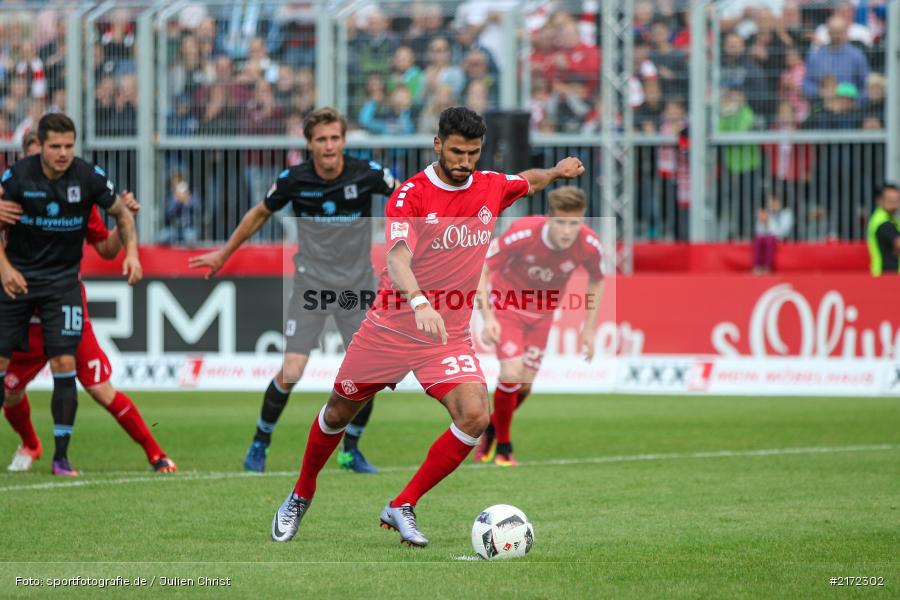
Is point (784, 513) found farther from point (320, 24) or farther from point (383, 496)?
point (320, 24)

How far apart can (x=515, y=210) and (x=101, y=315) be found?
562 centimetres

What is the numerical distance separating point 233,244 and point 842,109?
11642 mm

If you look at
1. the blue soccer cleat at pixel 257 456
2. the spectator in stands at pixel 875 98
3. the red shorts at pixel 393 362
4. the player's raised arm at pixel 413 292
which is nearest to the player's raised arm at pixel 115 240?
the blue soccer cleat at pixel 257 456

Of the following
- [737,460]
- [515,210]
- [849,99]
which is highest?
[849,99]

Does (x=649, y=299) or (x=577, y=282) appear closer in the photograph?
(x=649, y=299)

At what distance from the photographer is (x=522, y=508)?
880 centimetres

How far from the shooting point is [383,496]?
936 cm

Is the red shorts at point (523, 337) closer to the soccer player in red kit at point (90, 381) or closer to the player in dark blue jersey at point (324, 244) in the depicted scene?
the player in dark blue jersey at point (324, 244)

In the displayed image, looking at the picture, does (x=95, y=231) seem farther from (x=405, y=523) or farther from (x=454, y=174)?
(x=405, y=523)

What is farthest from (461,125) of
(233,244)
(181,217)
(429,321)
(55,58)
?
(55,58)

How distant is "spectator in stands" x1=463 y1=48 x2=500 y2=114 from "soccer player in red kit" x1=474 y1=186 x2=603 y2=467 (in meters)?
8.19

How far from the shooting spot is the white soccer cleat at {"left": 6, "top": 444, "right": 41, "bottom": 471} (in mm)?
10898

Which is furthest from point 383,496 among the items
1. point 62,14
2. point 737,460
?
point 62,14

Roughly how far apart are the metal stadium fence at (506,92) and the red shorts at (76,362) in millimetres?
9031
